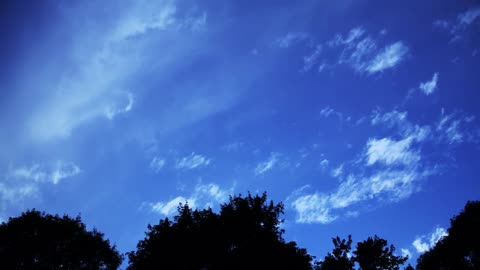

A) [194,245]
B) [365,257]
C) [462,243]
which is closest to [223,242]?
[194,245]

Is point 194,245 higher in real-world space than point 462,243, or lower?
higher

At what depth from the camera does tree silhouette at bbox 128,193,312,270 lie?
33312 millimetres

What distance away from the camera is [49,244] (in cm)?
4081

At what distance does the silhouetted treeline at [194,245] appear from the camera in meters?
33.8

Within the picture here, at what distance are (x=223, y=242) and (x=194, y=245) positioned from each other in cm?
378

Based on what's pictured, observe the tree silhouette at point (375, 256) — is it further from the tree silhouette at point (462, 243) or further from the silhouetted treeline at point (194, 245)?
the tree silhouette at point (462, 243)

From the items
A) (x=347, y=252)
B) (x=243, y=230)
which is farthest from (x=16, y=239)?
(x=347, y=252)

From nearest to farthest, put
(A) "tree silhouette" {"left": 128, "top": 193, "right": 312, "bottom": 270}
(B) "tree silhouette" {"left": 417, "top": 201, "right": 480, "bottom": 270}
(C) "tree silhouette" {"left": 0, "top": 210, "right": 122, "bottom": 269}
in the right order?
(A) "tree silhouette" {"left": 128, "top": 193, "right": 312, "bottom": 270} → (C) "tree silhouette" {"left": 0, "top": 210, "right": 122, "bottom": 269} → (B) "tree silhouette" {"left": 417, "top": 201, "right": 480, "bottom": 270}

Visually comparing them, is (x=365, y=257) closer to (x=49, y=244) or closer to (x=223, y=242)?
(x=223, y=242)

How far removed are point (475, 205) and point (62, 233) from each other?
74.3 metres

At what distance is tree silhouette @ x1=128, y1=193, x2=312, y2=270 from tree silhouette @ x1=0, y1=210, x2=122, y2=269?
1307cm

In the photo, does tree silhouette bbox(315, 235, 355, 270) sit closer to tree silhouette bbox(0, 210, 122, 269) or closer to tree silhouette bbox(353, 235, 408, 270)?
tree silhouette bbox(353, 235, 408, 270)

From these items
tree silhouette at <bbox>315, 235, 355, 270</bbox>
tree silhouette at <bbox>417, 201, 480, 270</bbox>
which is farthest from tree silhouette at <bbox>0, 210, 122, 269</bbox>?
tree silhouette at <bbox>417, 201, 480, 270</bbox>

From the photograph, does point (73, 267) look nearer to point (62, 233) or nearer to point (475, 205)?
point (62, 233)
